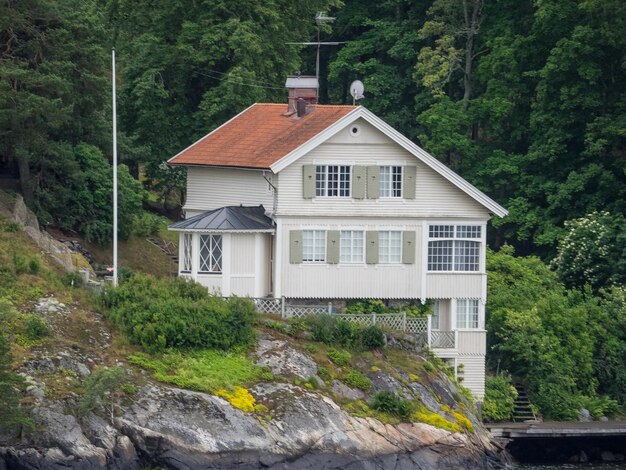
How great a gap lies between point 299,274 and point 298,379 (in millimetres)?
6067

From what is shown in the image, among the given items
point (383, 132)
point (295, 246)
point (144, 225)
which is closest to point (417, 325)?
point (295, 246)

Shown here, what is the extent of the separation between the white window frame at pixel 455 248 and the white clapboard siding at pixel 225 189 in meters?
4.93

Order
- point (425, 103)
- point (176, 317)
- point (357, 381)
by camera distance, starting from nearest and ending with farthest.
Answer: point (176, 317) < point (357, 381) < point (425, 103)

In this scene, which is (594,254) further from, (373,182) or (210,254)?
(210,254)

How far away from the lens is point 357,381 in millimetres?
50562

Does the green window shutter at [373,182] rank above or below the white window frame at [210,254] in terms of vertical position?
above

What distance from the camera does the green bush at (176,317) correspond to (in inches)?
1939

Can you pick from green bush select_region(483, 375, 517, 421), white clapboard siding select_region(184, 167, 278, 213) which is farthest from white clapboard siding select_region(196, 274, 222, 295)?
green bush select_region(483, 375, 517, 421)

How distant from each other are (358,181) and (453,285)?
420 centimetres

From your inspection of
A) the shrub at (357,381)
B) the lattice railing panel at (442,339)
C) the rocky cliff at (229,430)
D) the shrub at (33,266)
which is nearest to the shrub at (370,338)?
the rocky cliff at (229,430)

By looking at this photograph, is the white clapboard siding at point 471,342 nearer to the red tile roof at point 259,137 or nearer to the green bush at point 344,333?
the green bush at point 344,333

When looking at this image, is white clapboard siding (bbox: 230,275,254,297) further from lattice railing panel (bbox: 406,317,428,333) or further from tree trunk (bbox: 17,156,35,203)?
tree trunk (bbox: 17,156,35,203)

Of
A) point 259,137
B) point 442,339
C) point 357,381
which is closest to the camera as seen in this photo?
point 357,381

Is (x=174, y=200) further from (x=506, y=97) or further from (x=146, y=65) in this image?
(x=506, y=97)
